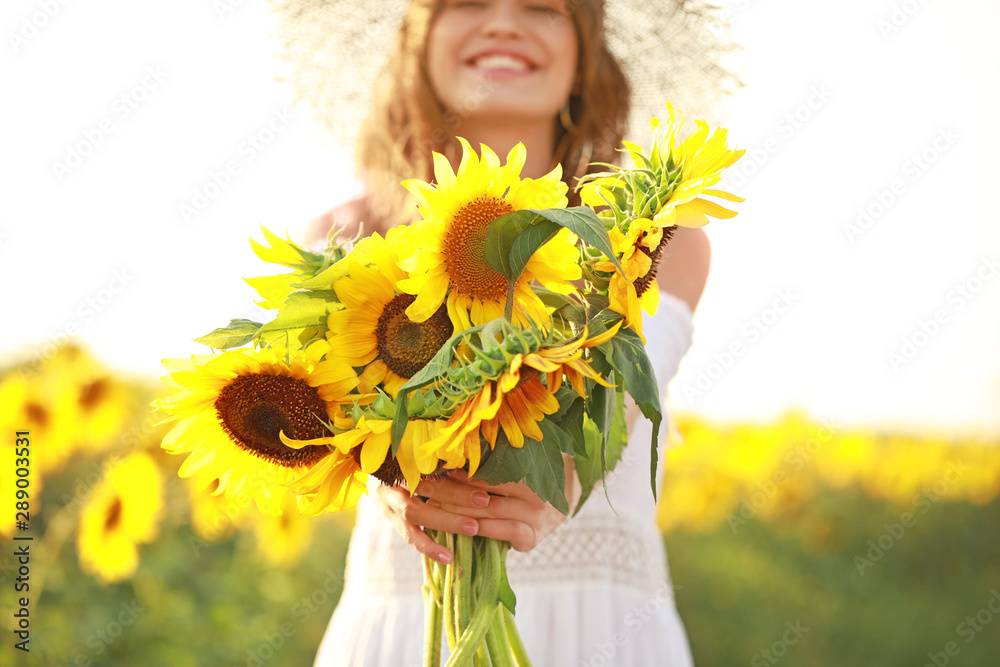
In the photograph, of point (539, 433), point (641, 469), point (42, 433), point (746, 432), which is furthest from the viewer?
point (746, 432)

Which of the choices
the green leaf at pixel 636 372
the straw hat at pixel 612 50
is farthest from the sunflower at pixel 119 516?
the green leaf at pixel 636 372

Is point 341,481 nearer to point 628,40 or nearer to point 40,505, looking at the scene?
point 628,40

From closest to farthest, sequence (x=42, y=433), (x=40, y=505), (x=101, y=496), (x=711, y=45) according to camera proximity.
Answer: (x=711, y=45)
(x=101, y=496)
(x=42, y=433)
(x=40, y=505)

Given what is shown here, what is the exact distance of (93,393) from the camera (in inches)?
94.5

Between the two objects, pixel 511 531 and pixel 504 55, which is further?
pixel 504 55

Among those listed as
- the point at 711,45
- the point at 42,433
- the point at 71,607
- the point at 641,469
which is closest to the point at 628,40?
the point at 711,45

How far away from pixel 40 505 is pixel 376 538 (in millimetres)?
1694

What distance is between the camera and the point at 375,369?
0.70m

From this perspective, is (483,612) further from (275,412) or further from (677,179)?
(677,179)

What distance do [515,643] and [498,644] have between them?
3 centimetres

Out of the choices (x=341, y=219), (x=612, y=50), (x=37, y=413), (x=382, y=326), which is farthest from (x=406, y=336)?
(x=37, y=413)

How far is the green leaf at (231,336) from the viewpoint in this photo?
692 mm

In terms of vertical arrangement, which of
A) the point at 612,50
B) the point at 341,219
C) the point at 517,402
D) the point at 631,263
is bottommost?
the point at 517,402

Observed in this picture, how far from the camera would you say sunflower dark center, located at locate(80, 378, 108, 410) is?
238 cm
